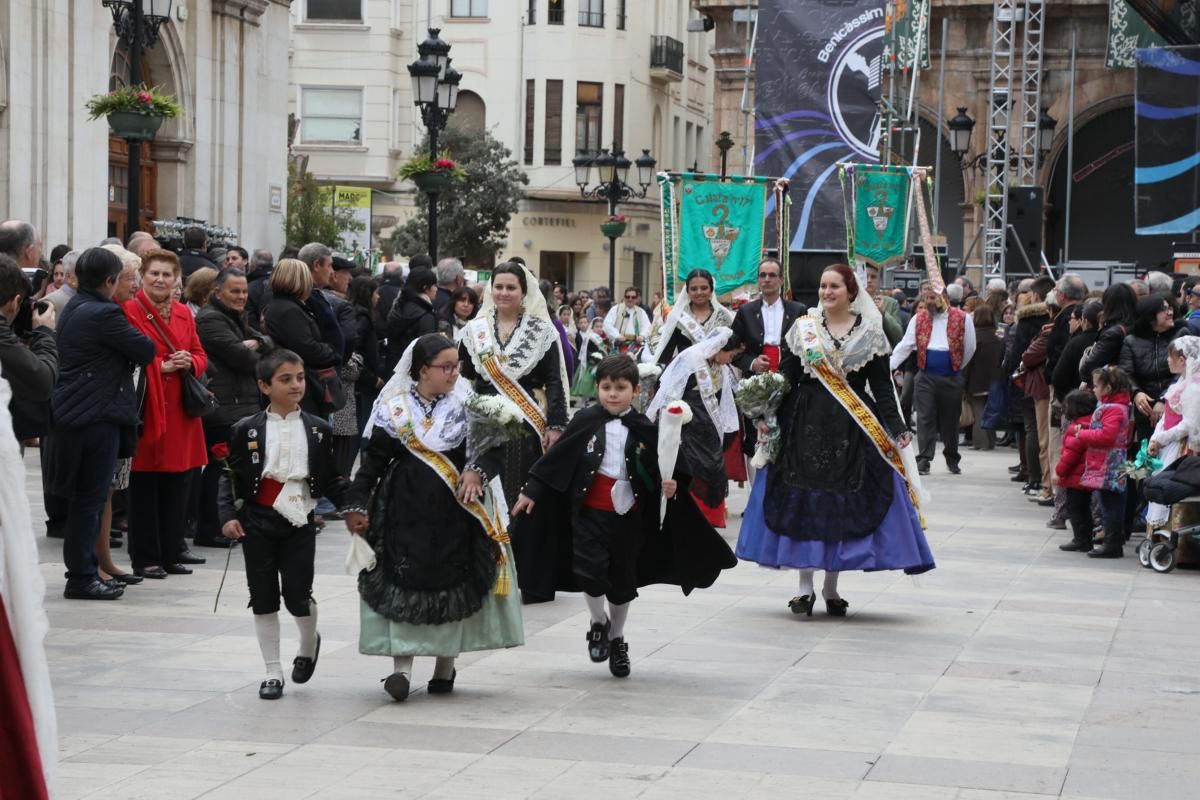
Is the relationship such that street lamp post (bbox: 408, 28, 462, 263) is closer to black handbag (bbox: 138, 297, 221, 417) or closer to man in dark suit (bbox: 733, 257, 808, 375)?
man in dark suit (bbox: 733, 257, 808, 375)

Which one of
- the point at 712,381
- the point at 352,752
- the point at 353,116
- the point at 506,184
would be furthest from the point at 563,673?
the point at 353,116

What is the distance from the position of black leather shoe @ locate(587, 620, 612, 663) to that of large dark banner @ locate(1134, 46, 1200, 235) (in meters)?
15.4

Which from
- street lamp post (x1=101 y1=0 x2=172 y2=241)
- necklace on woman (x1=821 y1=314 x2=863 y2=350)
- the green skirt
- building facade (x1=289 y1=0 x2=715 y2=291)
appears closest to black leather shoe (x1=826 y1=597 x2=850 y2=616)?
necklace on woman (x1=821 y1=314 x2=863 y2=350)

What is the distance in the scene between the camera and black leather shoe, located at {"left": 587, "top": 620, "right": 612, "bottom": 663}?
8.69 meters

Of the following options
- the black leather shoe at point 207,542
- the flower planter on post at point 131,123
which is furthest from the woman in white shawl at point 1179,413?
the flower planter on post at point 131,123

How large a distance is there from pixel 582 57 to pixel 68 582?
49.0 meters

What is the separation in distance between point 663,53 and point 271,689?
54.3m

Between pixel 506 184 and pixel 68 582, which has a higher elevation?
pixel 506 184

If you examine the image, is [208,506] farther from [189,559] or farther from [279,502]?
[279,502]

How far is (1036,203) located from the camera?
3123 centimetres

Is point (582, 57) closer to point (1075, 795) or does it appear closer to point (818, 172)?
point (818, 172)

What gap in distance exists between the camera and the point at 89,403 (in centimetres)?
1024

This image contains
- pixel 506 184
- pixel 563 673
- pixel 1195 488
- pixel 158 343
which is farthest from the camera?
pixel 506 184

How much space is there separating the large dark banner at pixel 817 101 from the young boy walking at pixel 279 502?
19.7 m
